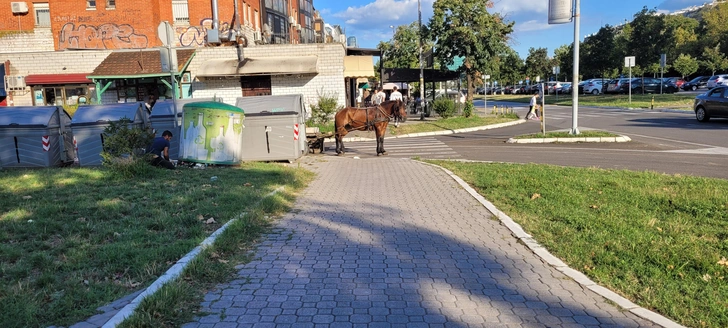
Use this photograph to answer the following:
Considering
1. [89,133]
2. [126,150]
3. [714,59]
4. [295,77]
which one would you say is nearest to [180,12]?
[295,77]

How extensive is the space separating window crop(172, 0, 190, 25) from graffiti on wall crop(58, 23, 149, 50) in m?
2.26

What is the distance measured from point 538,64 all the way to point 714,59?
2283 cm

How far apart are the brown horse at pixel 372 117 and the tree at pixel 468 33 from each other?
16.5m

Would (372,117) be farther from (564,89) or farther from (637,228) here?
(564,89)

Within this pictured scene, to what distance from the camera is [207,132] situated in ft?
39.5

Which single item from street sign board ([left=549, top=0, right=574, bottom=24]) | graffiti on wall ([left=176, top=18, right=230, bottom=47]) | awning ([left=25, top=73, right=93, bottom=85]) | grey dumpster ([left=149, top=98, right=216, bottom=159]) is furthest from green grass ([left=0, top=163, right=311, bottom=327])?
graffiti on wall ([left=176, top=18, right=230, bottom=47])

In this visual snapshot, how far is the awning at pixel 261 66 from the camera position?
25844mm

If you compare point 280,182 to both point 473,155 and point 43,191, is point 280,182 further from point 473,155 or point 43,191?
point 473,155

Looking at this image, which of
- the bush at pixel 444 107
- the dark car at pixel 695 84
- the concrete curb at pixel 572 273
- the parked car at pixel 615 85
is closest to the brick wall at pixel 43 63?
the bush at pixel 444 107

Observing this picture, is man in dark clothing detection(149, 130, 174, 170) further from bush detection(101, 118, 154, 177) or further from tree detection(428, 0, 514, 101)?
tree detection(428, 0, 514, 101)

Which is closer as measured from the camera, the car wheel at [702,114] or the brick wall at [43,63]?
the car wheel at [702,114]

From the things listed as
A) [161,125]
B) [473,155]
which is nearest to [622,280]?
[473,155]

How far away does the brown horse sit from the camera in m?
15.8

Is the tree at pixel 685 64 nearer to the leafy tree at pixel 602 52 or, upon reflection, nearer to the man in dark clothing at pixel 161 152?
the leafy tree at pixel 602 52
